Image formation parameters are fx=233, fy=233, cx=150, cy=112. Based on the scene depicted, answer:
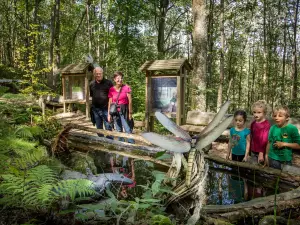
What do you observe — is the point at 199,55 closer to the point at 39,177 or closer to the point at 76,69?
the point at 76,69

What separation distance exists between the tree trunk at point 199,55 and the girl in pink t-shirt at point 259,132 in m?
4.04

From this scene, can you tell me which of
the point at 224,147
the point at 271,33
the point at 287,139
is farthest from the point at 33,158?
the point at 271,33

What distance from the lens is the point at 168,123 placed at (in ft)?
3.40

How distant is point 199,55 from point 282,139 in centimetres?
531

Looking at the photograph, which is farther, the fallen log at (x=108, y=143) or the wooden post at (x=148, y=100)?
the wooden post at (x=148, y=100)

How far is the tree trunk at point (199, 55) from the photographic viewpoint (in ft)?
25.6

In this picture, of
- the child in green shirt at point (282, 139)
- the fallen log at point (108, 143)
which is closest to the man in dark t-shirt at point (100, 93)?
the fallen log at point (108, 143)

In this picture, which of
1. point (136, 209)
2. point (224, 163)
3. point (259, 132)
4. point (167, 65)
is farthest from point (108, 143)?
point (136, 209)

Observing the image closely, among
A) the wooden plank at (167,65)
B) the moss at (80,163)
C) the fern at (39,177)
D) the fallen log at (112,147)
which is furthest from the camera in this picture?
the wooden plank at (167,65)

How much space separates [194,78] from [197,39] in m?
1.33

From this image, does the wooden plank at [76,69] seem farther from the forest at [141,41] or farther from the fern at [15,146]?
the fern at [15,146]

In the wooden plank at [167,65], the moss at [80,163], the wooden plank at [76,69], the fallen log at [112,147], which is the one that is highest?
the wooden plank at [76,69]

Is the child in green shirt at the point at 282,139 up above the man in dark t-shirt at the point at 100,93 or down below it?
below

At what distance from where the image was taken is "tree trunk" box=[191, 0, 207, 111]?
780 cm
